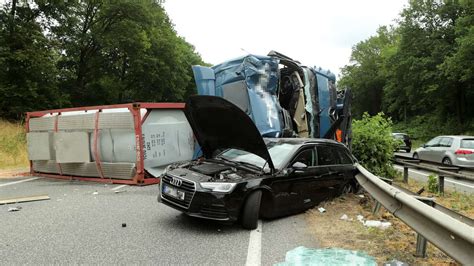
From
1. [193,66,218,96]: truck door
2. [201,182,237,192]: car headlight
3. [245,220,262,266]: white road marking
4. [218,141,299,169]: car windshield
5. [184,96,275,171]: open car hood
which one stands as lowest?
[245,220,262,266]: white road marking

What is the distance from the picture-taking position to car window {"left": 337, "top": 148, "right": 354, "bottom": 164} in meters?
8.09

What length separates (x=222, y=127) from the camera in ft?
22.9

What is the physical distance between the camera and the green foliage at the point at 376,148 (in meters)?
11.6

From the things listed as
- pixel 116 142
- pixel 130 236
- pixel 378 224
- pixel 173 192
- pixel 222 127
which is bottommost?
pixel 378 224

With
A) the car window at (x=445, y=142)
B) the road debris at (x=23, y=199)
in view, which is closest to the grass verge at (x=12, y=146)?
the road debris at (x=23, y=199)

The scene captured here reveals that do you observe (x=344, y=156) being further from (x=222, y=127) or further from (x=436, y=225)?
(x=436, y=225)

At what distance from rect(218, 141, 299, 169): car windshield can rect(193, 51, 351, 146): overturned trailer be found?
6.17ft

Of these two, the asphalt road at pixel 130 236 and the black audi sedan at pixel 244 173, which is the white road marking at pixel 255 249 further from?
the black audi sedan at pixel 244 173

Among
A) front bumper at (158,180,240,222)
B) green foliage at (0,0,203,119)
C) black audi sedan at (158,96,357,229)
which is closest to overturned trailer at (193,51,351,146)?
black audi sedan at (158,96,357,229)

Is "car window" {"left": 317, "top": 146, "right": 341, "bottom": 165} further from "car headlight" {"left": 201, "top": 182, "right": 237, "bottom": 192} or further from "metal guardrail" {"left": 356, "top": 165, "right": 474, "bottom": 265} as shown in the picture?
"car headlight" {"left": 201, "top": 182, "right": 237, "bottom": 192}

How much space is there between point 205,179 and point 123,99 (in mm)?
39520

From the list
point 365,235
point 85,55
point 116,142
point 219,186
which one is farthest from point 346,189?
point 85,55

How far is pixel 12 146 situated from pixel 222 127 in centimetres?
1490

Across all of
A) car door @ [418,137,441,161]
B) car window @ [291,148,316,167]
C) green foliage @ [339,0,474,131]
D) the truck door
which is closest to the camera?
car window @ [291,148,316,167]
